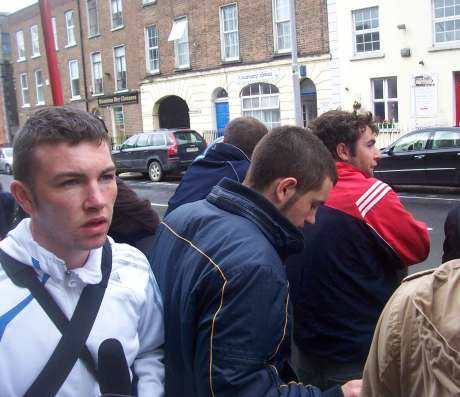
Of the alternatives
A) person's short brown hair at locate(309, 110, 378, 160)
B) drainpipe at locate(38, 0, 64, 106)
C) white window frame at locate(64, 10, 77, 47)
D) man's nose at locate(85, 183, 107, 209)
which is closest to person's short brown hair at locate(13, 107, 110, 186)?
man's nose at locate(85, 183, 107, 209)

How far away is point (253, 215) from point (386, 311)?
0.59 metres

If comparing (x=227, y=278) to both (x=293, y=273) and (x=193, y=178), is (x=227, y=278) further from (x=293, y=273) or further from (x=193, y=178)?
(x=193, y=178)

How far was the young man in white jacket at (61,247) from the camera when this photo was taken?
145 cm

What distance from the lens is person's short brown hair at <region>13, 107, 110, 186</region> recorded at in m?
1.56

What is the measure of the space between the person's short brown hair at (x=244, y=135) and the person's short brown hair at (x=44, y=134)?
2270 mm

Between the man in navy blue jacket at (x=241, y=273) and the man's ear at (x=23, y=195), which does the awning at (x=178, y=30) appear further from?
the man's ear at (x=23, y=195)

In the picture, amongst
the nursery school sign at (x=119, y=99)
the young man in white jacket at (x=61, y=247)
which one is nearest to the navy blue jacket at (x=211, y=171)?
the young man in white jacket at (x=61, y=247)

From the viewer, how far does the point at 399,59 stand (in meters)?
18.1

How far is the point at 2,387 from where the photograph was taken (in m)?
1.42

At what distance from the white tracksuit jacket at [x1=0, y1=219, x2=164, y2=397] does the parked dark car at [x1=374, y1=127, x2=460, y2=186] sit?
447 inches

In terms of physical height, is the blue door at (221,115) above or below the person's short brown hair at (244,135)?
above

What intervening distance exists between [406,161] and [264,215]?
1163 centimetres

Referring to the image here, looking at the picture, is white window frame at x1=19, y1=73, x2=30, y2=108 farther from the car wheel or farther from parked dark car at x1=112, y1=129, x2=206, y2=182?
the car wheel

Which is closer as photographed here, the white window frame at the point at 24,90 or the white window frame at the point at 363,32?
the white window frame at the point at 363,32
